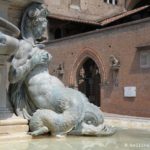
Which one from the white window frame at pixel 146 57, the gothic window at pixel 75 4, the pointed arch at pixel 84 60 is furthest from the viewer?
the gothic window at pixel 75 4

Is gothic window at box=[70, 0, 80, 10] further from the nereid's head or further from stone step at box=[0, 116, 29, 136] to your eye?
stone step at box=[0, 116, 29, 136]

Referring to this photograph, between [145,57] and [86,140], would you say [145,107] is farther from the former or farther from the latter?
[86,140]

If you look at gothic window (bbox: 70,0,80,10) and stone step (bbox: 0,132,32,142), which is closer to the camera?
stone step (bbox: 0,132,32,142)

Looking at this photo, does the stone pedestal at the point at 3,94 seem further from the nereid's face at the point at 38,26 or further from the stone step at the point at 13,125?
the nereid's face at the point at 38,26

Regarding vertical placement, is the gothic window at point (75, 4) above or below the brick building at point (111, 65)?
above

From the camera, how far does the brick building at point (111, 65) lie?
18.3 meters

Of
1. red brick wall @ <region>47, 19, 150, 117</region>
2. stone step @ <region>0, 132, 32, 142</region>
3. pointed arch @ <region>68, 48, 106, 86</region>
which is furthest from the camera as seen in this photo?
pointed arch @ <region>68, 48, 106, 86</region>

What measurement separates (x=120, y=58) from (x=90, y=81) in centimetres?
554

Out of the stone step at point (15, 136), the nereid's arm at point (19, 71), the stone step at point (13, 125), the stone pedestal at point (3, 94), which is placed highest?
the nereid's arm at point (19, 71)

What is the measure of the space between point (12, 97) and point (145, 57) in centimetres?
1343

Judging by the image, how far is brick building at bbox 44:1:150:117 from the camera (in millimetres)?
18297

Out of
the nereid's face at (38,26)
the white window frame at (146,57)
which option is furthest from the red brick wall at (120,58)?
the nereid's face at (38,26)

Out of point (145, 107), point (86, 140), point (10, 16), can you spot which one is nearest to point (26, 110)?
point (86, 140)

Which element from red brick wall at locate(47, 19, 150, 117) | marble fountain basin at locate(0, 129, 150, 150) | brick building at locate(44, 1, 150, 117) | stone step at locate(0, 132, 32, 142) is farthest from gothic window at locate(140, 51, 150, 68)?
stone step at locate(0, 132, 32, 142)
